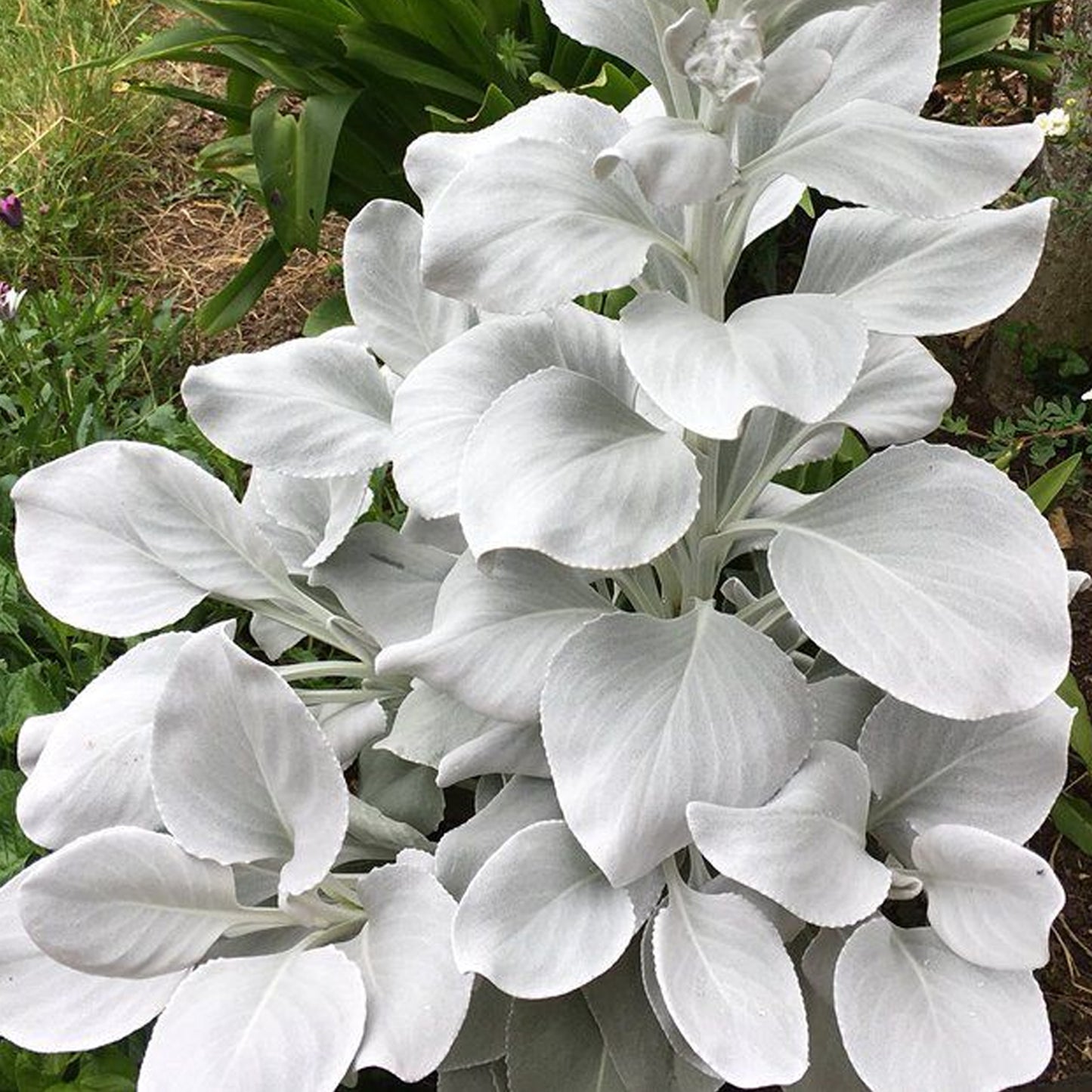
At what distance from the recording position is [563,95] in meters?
1.03

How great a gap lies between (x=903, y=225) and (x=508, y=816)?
526 millimetres

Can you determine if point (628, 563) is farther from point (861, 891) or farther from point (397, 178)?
point (397, 178)

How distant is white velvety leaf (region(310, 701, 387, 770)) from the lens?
1.17 metres

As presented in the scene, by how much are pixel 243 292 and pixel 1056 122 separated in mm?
1329

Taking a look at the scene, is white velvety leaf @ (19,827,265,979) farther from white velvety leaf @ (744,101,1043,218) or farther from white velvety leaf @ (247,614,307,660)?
white velvety leaf @ (744,101,1043,218)

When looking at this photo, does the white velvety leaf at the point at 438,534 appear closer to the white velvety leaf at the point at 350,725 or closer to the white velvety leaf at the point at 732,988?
the white velvety leaf at the point at 350,725

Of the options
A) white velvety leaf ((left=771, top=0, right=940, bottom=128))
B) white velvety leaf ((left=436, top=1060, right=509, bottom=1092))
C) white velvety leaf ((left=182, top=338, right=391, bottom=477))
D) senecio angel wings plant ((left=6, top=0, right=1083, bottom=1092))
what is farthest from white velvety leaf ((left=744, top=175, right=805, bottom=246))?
white velvety leaf ((left=436, top=1060, right=509, bottom=1092))

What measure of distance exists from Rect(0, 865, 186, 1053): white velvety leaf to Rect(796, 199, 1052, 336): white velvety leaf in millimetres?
698

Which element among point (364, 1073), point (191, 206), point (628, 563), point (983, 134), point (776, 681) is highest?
point (983, 134)

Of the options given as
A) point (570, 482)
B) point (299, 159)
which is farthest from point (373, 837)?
point (299, 159)

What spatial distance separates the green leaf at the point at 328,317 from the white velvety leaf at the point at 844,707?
1.28 metres

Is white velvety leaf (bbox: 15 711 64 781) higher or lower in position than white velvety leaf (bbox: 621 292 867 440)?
lower

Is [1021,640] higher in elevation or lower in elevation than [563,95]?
lower

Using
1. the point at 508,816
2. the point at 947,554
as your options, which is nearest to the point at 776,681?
the point at 947,554
